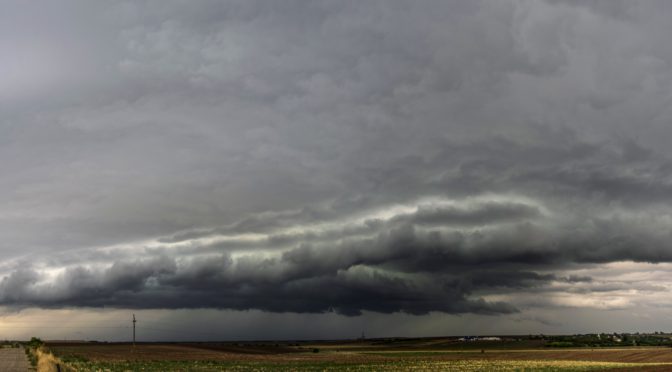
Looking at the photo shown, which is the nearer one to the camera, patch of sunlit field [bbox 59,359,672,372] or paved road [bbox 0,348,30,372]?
paved road [bbox 0,348,30,372]

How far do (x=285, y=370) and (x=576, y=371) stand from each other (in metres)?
43.5

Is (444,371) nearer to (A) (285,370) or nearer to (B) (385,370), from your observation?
(B) (385,370)

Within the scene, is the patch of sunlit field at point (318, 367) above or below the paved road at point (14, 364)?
below

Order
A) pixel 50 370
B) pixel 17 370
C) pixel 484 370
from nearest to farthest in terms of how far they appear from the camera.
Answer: pixel 50 370
pixel 17 370
pixel 484 370

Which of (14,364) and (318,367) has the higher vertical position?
(14,364)

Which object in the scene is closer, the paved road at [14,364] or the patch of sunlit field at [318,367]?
the paved road at [14,364]

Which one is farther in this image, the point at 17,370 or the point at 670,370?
the point at 670,370

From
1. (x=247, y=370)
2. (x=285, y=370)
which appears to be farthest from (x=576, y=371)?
(x=247, y=370)

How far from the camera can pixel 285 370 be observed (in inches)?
3701

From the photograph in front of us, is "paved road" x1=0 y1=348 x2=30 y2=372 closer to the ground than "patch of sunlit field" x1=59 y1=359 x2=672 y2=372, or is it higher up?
higher up

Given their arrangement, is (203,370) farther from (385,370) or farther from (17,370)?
(17,370)

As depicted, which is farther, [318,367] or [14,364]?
[318,367]

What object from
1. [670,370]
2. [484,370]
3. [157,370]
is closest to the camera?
[670,370]

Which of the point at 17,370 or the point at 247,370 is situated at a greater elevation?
the point at 17,370
